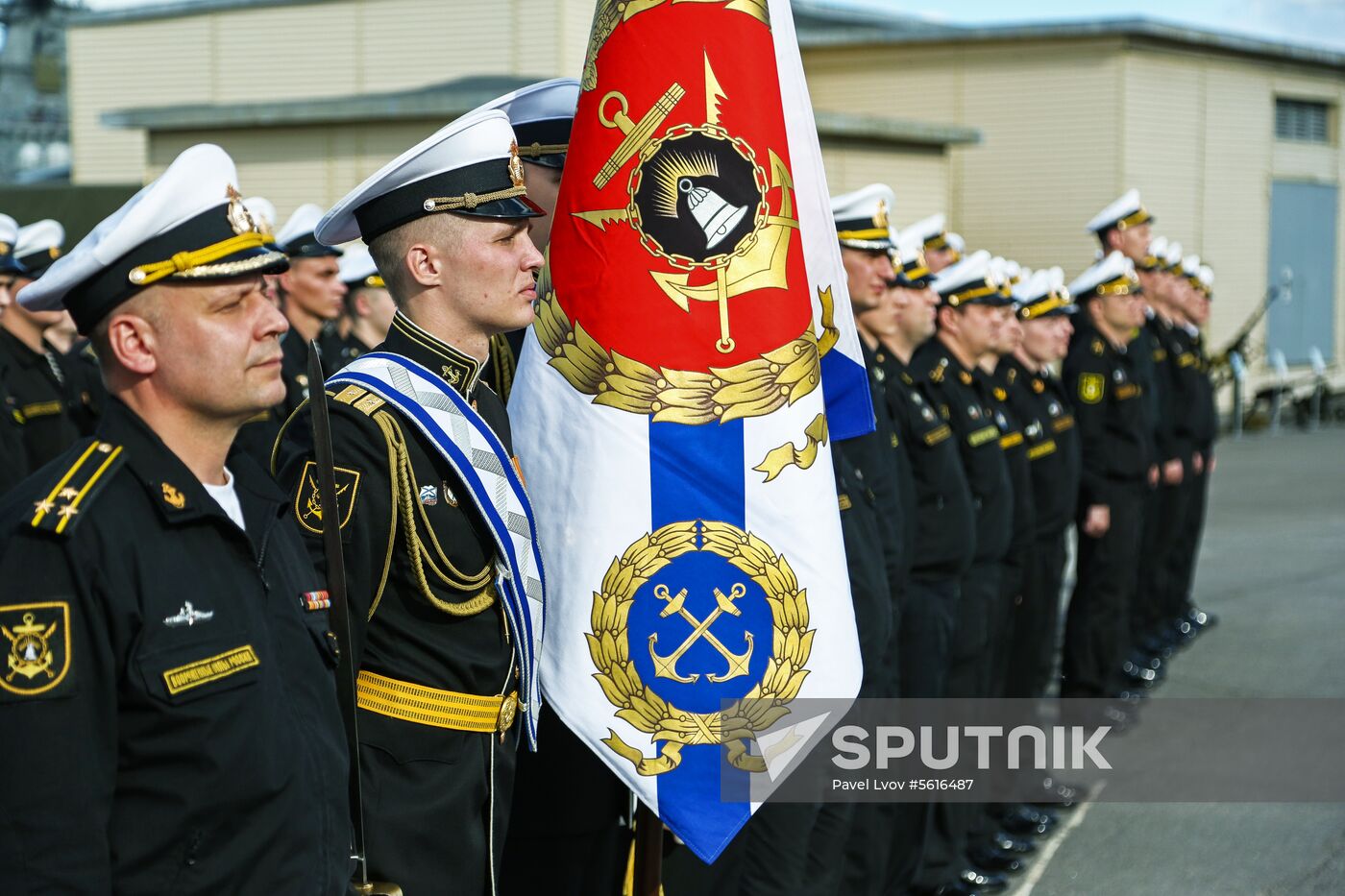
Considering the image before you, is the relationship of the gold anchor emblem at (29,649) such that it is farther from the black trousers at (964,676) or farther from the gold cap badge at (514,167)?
the black trousers at (964,676)

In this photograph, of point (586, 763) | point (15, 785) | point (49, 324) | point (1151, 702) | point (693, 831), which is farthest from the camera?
point (1151, 702)

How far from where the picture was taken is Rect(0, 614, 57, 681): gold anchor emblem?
203cm

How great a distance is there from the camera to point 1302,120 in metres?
29.0

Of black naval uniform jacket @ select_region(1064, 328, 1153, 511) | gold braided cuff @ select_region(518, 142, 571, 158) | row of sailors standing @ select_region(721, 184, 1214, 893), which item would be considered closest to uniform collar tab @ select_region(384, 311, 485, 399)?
gold braided cuff @ select_region(518, 142, 571, 158)

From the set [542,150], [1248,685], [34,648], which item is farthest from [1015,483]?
[34,648]

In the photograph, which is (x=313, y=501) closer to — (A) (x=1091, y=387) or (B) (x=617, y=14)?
(B) (x=617, y=14)

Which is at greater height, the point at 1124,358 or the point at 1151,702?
the point at 1124,358

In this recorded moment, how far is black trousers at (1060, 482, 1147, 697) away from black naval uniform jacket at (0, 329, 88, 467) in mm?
4991

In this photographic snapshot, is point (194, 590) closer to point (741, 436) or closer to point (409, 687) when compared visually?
point (409, 687)

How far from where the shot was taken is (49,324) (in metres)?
7.61

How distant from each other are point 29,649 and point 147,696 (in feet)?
0.55

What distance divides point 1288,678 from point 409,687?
697 centimetres

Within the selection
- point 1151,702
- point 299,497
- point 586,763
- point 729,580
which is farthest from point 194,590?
point 1151,702

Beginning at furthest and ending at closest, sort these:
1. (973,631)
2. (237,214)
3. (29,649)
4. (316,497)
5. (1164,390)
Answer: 1. (1164,390)
2. (973,631)
3. (316,497)
4. (237,214)
5. (29,649)
